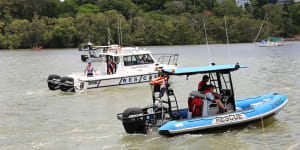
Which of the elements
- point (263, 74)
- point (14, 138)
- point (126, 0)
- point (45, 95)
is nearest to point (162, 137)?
point (14, 138)

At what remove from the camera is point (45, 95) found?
22031 mm

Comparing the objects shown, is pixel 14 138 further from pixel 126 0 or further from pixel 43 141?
pixel 126 0

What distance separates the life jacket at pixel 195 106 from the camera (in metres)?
12.1

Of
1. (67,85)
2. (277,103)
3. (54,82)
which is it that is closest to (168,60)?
(54,82)

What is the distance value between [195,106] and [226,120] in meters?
1.03

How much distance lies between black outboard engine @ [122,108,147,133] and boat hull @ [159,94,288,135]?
2.07ft

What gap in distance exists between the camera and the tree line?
9462 cm

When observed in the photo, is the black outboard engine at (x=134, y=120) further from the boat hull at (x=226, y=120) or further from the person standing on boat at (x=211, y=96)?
the person standing on boat at (x=211, y=96)

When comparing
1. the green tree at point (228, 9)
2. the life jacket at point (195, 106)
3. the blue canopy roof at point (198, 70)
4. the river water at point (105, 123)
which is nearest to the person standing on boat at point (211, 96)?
the life jacket at point (195, 106)

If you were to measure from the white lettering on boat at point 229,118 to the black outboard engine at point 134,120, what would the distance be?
2172 millimetres

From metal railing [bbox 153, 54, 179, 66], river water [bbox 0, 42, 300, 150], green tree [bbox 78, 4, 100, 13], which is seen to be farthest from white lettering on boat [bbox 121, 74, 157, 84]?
green tree [bbox 78, 4, 100, 13]

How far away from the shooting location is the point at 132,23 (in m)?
104

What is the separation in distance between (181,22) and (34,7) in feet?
148

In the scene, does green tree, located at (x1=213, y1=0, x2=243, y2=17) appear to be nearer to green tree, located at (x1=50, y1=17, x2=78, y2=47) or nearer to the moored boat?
green tree, located at (x1=50, y1=17, x2=78, y2=47)
